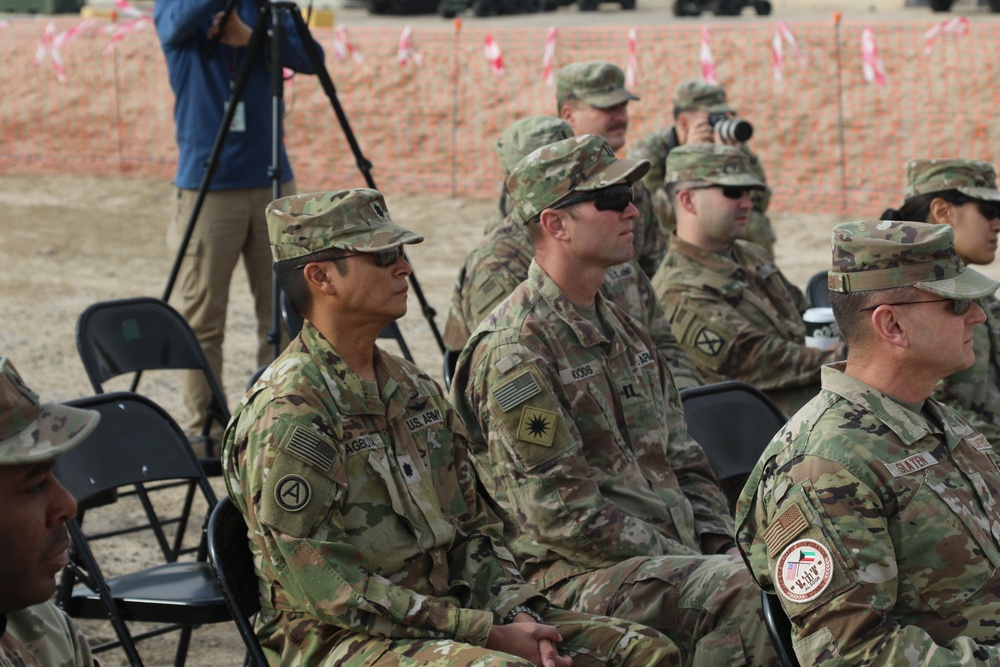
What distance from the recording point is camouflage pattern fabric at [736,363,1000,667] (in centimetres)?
276

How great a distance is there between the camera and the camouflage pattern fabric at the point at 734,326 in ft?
17.5

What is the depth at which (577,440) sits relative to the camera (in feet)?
12.7

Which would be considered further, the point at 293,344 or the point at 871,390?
the point at 293,344

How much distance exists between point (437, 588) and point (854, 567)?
3.56 ft

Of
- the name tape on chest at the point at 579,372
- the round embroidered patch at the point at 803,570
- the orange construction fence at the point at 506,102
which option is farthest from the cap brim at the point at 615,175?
the orange construction fence at the point at 506,102

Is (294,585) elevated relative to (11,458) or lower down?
lower down

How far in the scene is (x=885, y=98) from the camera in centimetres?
1519

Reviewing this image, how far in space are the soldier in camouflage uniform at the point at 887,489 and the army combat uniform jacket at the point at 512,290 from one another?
76.7 inches

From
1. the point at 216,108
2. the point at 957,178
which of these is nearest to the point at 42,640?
the point at 957,178

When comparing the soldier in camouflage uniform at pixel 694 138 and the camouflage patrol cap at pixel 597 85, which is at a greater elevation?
the camouflage patrol cap at pixel 597 85

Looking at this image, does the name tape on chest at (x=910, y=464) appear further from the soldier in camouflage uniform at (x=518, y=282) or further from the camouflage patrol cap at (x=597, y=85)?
the camouflage patrol cap at (x=597, y=85)

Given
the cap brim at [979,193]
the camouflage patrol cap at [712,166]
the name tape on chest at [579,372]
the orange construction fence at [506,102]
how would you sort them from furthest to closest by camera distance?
the orange construction fence at [506,102] < the camouflage patrol cap at [712,166] < the cap brim at [979,193] < the name tape on chest at [579,372]

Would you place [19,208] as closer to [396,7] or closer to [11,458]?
[396,7]

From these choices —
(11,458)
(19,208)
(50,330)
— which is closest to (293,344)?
(11,458)
